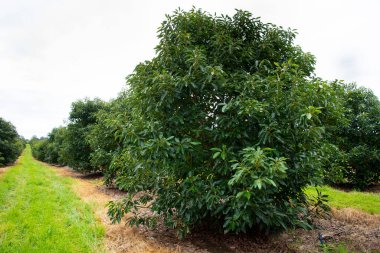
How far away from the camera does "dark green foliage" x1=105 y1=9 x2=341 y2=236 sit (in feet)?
14.9

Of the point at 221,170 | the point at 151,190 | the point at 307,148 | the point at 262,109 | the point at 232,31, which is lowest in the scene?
the point at 151,190

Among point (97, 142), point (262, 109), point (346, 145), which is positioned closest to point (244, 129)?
point (262, 109)

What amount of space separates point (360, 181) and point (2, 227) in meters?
18.0

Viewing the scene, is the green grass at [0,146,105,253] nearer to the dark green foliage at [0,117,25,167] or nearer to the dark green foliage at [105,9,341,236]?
the dark green foliage at [105,9,341,236]

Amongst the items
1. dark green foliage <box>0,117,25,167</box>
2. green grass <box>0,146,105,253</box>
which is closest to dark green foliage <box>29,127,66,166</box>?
dark green foliage <box>0,117,25,167</box>

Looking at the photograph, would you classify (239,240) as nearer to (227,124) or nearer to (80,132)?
(227,124)

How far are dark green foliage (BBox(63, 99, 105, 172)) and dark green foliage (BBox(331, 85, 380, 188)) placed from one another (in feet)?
58.3

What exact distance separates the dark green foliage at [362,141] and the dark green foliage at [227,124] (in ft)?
40.3

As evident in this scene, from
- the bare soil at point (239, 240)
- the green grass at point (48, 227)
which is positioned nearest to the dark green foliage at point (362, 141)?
the bare soil at point (239, 240)

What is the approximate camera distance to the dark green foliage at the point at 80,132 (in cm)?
2209

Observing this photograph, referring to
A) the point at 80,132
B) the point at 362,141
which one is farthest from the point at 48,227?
the point at 362,141

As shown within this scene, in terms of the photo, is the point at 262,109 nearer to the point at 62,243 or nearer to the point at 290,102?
the point at 290,102

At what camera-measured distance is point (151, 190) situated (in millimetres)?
6391

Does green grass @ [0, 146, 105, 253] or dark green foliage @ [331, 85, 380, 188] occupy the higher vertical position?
dark green foliage @ [331, 85, 380, 188]
